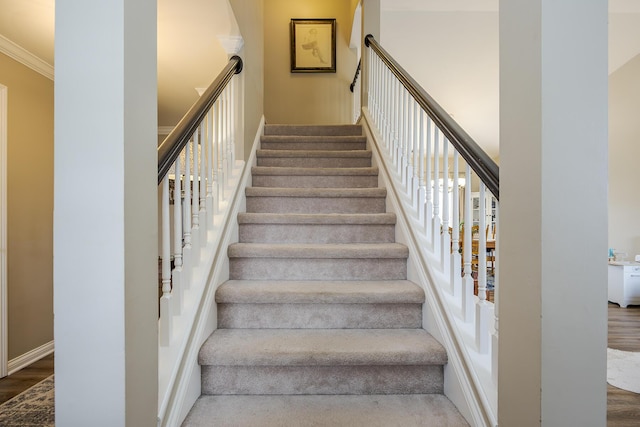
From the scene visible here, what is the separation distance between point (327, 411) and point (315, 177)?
1804mm

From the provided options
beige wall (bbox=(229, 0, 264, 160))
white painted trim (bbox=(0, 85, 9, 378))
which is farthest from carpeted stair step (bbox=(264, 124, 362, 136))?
white painted trim (bbox=(0, 85, 9, 378))

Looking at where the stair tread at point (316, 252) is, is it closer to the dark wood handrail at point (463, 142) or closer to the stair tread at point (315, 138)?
the dark wood handrail at point (463, 142)

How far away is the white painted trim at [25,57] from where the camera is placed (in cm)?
259

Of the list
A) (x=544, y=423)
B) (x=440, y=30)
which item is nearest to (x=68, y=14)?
(x=544, y=423)

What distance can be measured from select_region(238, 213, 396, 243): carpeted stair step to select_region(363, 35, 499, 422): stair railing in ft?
0.78

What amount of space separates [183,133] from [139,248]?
65cm

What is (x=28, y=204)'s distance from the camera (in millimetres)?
2889

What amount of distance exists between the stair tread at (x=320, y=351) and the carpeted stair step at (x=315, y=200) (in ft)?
3.61

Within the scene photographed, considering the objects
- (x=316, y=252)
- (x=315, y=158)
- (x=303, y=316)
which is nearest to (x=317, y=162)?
(x=315, y=158)

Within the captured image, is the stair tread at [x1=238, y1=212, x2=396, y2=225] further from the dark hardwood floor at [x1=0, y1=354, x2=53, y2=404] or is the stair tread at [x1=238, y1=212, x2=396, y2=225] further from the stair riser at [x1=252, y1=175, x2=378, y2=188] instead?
the dark hardwood floor at [x1=0, y1=354, x2=53, y2=404]

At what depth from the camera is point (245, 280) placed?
190cm

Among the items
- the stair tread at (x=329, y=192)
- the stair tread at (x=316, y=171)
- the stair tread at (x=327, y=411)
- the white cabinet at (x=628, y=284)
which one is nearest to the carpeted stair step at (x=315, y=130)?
the stair tread at (x=316, y=171)

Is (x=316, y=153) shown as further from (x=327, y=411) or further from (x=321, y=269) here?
(x=327, y=411)

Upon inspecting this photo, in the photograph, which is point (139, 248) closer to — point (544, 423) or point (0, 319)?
point (544, 423)
